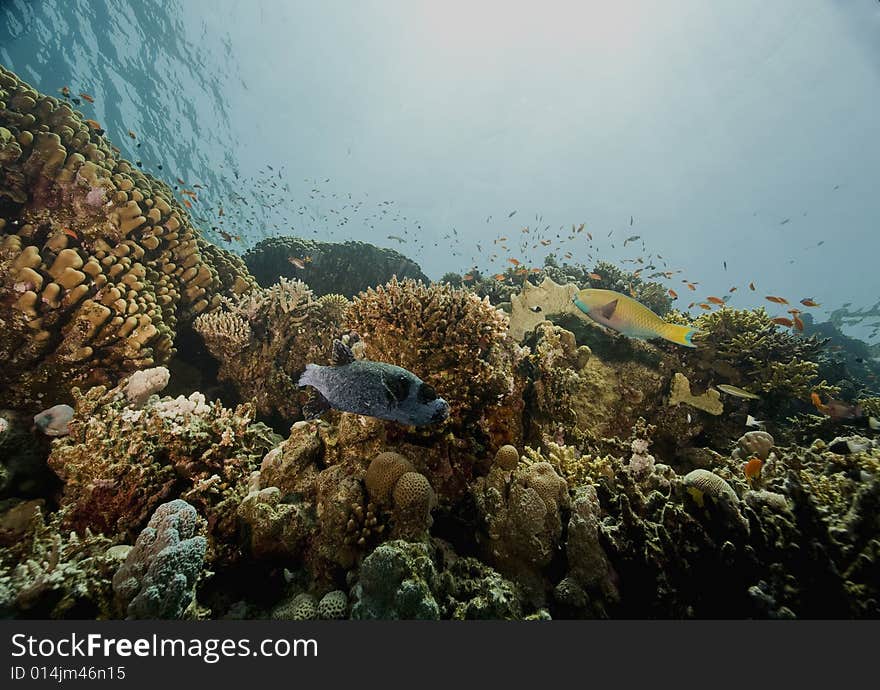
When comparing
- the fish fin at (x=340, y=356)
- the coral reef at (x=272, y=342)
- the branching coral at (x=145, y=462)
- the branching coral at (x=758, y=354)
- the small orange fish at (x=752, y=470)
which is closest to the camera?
the fish fin at (x=340, y=356)

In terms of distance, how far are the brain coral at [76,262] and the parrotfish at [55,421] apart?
80 centimetres

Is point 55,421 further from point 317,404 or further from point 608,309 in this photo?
point 608,309

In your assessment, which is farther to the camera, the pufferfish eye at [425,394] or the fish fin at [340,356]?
the fish fin at [340,356]

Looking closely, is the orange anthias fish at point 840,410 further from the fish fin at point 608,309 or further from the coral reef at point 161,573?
the coral reef at point 161,573

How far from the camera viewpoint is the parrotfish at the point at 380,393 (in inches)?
81.6

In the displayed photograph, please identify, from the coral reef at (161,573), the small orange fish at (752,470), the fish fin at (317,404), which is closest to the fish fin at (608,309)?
the small orange fish at (752,470)

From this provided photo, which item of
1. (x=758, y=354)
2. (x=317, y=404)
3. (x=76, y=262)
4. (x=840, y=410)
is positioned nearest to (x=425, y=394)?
(x=317, y=404)

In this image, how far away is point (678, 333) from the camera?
10.6 feet

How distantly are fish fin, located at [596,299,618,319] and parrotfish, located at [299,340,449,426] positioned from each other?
229 cm

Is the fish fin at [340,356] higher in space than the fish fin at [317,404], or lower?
higher

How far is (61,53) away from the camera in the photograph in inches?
1059

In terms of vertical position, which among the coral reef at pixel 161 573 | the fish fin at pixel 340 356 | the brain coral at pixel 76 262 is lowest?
the coral reef at pixel 161 573

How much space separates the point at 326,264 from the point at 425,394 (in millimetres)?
11693

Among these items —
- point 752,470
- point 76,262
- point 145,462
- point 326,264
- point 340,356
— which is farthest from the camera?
point 326,264
